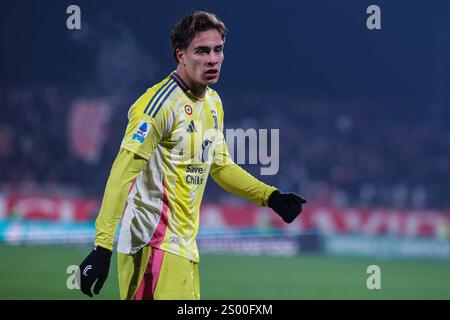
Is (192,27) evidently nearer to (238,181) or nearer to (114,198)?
(238,181)

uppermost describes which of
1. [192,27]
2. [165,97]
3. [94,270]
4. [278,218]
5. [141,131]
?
[278,218]

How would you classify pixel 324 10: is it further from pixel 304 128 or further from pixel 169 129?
pixel 169 129

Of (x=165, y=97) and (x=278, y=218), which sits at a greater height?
(x=278, y=218)

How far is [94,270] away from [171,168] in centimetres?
74

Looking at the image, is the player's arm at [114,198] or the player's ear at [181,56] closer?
the player's arm at [114,198]

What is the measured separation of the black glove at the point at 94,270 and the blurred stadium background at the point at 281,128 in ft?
26.6

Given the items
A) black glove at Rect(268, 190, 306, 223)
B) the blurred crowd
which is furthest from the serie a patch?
the blurred crowd

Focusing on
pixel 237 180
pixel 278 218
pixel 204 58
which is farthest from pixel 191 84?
pixel 278 218

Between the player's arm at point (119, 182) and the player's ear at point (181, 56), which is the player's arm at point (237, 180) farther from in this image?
the player's arm at point (119, 182)

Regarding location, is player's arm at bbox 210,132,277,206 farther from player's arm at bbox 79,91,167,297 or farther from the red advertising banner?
the red advertising banner

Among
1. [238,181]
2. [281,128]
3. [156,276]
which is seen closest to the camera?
[156,276]

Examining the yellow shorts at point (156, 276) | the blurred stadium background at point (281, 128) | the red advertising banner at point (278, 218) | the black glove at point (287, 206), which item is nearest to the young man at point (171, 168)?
the yellow shorts at point (156, 276)

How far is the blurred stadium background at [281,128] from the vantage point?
1466cm

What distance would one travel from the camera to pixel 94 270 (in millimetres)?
3982
